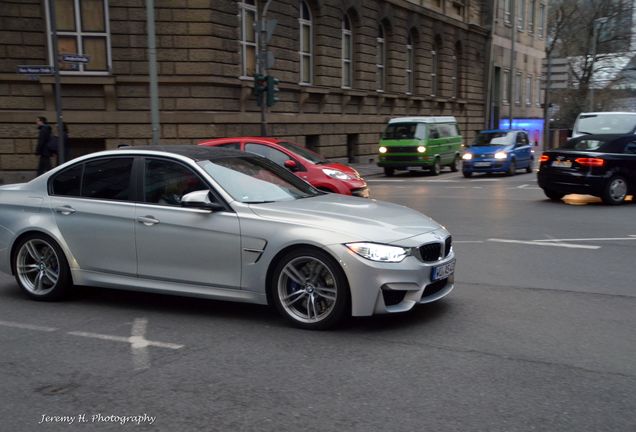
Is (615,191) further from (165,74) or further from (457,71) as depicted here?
(457,71)

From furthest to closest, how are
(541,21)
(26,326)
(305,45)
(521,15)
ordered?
1. (541,21)
2. (521,15)
3. (305,45)
4. (26,326)

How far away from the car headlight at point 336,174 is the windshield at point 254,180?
574 centimetres

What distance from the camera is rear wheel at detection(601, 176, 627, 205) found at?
13.6m

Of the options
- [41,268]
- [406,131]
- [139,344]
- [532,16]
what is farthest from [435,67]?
[139,344]

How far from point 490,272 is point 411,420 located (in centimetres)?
424

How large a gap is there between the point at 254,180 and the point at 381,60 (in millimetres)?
28129

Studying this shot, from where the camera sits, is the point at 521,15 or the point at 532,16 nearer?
the point at 521,15

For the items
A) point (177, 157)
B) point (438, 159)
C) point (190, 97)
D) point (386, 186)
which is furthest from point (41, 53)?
point (177, 157)

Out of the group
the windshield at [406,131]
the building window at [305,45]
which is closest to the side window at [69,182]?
the windshield at [406,131]

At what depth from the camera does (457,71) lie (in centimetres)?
4219

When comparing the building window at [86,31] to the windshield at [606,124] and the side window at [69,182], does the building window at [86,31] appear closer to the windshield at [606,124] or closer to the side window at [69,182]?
the windshield at [606,124]

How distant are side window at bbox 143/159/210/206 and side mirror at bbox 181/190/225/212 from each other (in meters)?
0.17

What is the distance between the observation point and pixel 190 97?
20.3m

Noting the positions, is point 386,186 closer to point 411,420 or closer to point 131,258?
point 131,258
